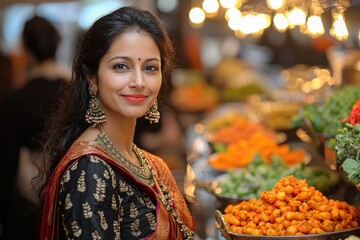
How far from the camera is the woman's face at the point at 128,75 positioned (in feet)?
9.75

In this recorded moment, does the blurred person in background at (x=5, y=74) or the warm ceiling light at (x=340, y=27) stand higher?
the blurred person in background at (x=5, y=74)

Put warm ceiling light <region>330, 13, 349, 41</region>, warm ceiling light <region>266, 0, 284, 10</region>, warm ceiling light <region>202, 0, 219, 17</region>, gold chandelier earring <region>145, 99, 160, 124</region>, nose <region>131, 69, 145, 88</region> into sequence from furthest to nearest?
warm ceiling light <region>202, 0, 219, 17</region>
warm ceiling light <region>266, 0, 284, 10</region>
warm ceiling light <region>330, 13, 349, 41</region>
gold chandelier earring <region>145, 99, 160, 124</region>
nose <region>131, 69, 145, 88</region>

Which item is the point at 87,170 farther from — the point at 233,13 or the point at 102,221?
the point at 233,13

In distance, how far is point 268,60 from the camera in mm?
14453

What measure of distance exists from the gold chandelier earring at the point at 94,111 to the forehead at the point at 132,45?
0.19 meters

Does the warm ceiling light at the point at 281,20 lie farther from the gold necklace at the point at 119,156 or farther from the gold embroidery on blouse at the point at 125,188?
the gold embroidery on blouse at the point at 125,188

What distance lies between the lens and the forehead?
2984 mm

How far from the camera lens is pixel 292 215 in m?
3.12

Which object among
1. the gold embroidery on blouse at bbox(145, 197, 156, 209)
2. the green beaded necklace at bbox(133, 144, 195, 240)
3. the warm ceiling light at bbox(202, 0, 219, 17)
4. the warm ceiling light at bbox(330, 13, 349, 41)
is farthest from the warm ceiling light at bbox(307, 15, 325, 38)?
the gold embroidery on blouse at bbox(145, 197, 156, 209)

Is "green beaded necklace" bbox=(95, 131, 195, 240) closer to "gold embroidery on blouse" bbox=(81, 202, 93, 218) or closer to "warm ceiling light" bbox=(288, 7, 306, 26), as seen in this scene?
"gold embroidery on blouse" bbox=(81, 202, 93, 218)

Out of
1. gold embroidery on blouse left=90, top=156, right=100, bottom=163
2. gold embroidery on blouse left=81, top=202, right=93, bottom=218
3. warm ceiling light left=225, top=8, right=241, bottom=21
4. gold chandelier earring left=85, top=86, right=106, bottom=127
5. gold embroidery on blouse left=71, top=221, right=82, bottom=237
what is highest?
warm ceiling light left=225, top=8, right=241, bottom=21

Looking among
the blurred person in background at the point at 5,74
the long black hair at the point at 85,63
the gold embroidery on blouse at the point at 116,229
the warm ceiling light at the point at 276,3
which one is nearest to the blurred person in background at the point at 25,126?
the warm ceiling light at the point at 276,3

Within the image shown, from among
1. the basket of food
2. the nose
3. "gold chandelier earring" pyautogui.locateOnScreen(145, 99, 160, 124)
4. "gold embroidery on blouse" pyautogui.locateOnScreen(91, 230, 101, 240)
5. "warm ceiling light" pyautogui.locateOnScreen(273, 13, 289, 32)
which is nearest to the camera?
"gold embroidery on blouse" pyautogui.locateOnScreen(91, 230, 101, 240)

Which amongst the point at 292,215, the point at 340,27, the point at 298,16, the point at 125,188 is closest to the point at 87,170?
the point at 125,188
